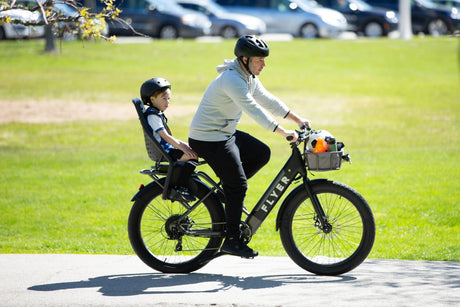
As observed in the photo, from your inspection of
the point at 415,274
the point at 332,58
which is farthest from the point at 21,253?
the point at 332,58

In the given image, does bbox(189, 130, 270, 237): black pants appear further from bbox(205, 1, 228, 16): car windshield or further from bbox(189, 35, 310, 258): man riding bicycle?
bbox(205, 1, 228, 16): car windshield

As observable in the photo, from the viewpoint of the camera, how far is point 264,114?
569cm

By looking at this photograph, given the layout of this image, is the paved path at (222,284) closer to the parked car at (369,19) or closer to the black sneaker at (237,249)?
the black sneaker at (237,249)

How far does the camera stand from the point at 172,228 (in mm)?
6219

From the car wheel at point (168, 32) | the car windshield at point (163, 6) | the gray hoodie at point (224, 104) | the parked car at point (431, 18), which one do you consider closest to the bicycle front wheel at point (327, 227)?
the gray hoodie at point (224, 104)

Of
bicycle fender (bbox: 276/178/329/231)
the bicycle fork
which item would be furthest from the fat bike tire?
the bicycle fork

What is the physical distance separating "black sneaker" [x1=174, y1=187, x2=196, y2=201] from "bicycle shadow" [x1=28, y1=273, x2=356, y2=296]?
62 centimetres

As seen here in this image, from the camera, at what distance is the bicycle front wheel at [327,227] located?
19.1ft

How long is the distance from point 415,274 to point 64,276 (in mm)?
2729

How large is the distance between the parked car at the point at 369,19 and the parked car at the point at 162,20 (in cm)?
554

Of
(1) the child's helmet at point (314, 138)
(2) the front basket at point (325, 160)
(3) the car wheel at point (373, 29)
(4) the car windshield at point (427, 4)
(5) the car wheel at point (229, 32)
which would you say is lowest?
(2) the front basket at point (325, 160)

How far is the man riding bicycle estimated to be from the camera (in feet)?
18.7

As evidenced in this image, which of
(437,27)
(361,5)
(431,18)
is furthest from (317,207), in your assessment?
(437,27)

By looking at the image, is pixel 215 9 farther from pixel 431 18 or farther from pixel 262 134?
pixel 262 134
